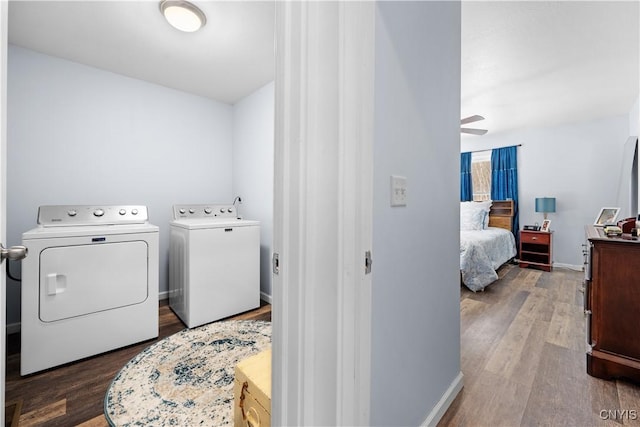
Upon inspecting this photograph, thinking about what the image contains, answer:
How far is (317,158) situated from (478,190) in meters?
5.42

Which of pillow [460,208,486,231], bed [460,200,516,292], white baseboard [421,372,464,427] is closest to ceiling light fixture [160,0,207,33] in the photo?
white baseboard [421,372,464,427]

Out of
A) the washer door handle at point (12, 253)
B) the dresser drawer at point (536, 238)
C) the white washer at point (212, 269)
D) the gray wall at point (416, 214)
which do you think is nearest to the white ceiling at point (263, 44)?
the gray wall at point (416, 214)

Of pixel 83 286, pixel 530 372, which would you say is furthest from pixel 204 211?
pixel 530 372

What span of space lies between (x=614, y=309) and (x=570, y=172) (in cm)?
358

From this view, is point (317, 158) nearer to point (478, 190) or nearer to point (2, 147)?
point (2, 147)

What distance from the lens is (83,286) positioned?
74.4 inches

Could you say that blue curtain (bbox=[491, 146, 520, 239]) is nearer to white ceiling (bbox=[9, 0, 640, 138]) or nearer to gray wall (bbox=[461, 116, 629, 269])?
gray wall (bbox=[461, 116, 629, 269])

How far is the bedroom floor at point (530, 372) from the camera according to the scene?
138cm

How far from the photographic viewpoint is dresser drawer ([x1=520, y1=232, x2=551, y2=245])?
427 centimetres

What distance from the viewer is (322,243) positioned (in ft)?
2.29

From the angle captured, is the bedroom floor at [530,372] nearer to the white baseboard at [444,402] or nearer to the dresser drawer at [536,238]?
the white baseboard at [444,402]

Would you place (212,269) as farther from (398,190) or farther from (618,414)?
(618,414)

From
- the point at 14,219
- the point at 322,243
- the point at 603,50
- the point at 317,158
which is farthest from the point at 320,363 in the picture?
the point at 603,50

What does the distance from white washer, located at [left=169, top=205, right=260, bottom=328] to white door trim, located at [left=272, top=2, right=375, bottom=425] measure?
1.88 meters
